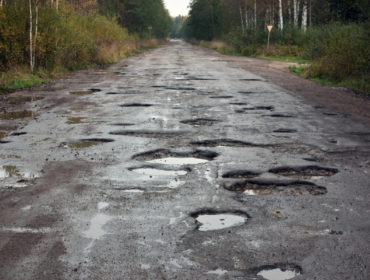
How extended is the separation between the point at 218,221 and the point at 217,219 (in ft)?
0.15

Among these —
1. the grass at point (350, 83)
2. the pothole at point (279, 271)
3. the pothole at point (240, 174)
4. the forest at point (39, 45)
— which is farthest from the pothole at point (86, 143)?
the grass at point (350, 83)

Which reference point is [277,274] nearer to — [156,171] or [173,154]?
[156,171]

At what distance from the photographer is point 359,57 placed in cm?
1451

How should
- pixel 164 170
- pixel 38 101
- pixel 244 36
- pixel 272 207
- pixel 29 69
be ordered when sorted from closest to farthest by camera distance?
pixel 272 207
pixel 164 170
pixel 38 101
pixel 29 69
pixel 244 36

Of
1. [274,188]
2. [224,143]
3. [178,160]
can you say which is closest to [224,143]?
[224,143]

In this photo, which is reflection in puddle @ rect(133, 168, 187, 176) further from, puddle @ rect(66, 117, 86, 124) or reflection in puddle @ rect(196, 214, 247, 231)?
puddle @ rect(66, 117, 86, 124)

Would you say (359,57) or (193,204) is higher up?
(359,57)

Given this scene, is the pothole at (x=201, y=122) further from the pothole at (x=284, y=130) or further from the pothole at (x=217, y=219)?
the pothole at (x=217, y=219)

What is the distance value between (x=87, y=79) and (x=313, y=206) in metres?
13.3

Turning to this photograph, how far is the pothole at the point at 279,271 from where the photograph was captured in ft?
10.4

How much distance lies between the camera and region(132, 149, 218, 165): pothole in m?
6.05

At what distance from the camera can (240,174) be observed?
5500 mm

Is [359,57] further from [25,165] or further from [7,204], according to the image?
[7,204]

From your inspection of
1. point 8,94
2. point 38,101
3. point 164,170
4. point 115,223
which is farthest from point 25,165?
point 8,94
